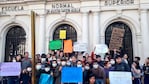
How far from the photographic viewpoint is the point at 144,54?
15602 millimetres

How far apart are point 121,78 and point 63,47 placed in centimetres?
700

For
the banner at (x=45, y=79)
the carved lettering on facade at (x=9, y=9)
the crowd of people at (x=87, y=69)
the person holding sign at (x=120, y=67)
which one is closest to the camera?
the crowd of people at (x=87, y=69)

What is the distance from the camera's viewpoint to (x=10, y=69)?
36.8ft

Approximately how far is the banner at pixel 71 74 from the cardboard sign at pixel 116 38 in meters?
6.52

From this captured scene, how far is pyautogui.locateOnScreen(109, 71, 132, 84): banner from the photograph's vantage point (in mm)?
9547

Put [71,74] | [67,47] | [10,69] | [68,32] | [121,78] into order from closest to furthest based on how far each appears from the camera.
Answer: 1. [121,78]
2. [71,74]
3. [10,69]
4. [67,47]
5. [68,32]

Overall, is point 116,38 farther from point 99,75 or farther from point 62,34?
point 99,75

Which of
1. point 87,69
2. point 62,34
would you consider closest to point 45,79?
point 87,69

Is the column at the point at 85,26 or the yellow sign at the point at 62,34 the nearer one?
the column at the point at 85,26

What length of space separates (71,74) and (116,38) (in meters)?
7.08

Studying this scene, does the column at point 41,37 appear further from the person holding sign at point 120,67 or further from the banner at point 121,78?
the banner at point 121,78

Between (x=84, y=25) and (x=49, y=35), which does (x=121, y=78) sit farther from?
(x=49, y=35)

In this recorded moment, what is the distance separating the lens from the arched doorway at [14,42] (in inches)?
722

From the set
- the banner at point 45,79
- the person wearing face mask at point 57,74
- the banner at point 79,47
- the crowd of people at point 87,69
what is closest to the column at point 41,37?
the banner at point 79,47
